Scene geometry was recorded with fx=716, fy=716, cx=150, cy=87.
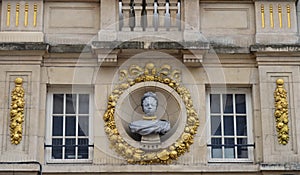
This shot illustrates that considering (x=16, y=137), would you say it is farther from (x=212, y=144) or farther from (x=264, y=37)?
(x=264, y=37)

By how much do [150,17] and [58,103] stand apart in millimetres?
2476

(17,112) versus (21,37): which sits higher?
(21,37)

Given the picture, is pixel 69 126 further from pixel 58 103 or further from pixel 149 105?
pixel 149 105

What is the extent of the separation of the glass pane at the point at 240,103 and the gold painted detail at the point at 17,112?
4.15 meters

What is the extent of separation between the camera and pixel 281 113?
532 inches

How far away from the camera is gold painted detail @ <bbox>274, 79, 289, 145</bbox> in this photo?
13.4m

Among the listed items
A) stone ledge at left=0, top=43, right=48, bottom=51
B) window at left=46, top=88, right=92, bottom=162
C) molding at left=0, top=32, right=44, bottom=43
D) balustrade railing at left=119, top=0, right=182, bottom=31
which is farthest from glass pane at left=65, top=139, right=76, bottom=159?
balustrade railing at left=119, top=0, right=182, bottom=31

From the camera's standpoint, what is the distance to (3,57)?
45.3ft

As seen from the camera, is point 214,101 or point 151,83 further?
point 214,101

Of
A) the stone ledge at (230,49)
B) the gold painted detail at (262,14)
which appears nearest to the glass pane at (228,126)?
the stone ledge at (230,49)

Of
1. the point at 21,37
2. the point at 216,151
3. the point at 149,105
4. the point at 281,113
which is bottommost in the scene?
the point at 216,151

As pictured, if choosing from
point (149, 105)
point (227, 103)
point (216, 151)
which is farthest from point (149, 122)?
point (227, 103)

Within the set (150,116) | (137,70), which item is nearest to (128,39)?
(137,70)

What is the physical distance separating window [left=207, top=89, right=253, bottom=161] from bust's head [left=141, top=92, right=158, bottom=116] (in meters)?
1.08
